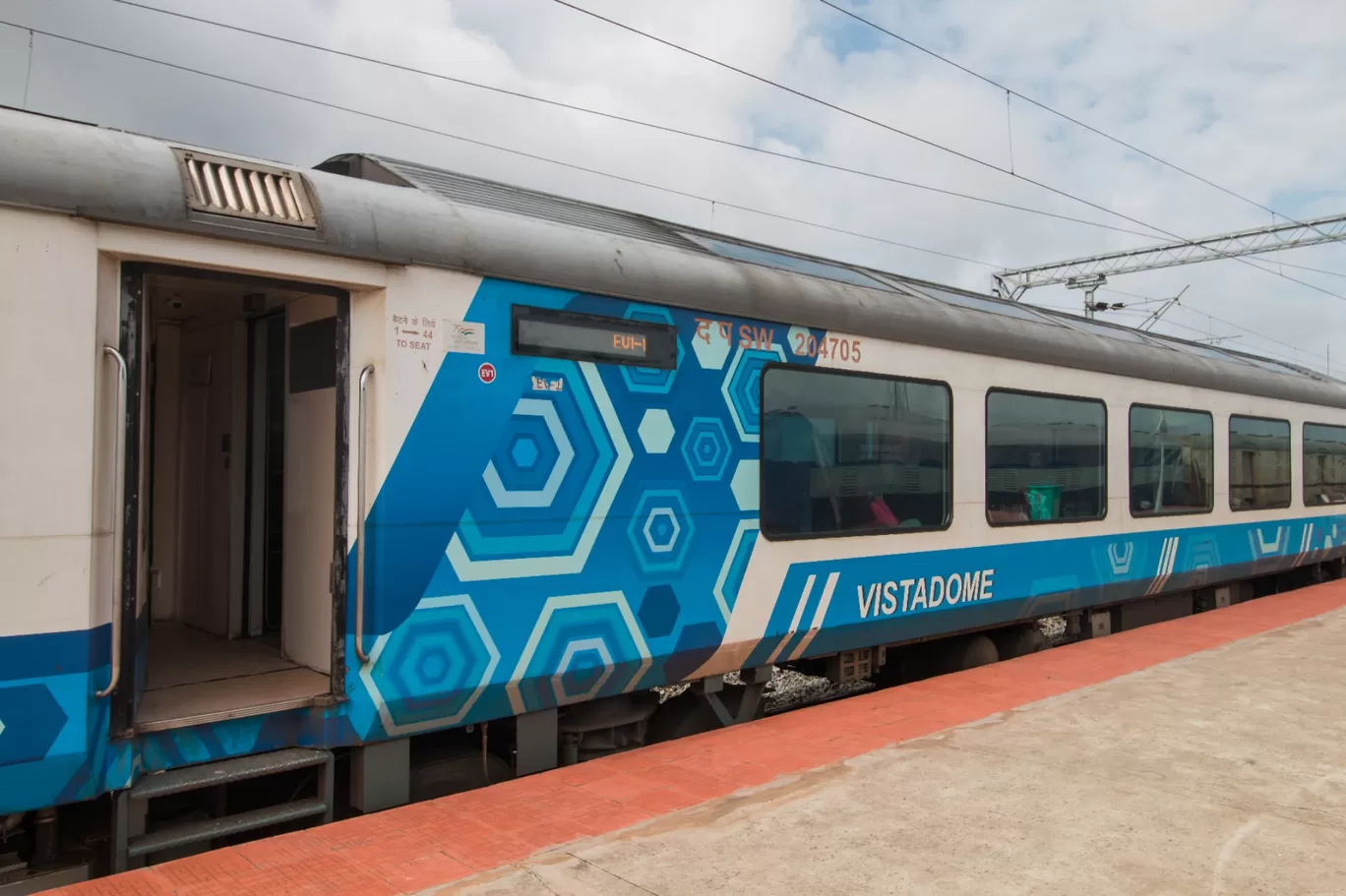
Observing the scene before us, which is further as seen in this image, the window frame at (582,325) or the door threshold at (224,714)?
the window frame at (582,325)

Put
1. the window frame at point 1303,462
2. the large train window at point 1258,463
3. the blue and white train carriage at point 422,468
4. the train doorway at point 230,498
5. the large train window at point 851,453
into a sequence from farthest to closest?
the window frame at point 1303,462 < the large train window at point 1258,463 < the large train window at point 851,453 < the train doorway at point 230,498 < the blue and white train carriage at point 422,468

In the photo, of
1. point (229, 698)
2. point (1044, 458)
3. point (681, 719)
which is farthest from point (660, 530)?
point (1044, 458)

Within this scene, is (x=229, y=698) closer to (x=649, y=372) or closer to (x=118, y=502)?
(x=118, y=502)

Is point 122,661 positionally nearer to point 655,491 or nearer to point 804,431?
point 655,491

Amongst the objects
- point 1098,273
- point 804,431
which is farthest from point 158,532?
point 1098,273

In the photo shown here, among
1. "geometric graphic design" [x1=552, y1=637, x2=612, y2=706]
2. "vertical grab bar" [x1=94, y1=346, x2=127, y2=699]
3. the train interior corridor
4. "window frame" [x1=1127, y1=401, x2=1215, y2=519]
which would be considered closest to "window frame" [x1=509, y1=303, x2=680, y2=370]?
the train interior corridor

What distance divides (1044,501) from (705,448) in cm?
382

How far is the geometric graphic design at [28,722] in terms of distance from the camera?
3.17 meters

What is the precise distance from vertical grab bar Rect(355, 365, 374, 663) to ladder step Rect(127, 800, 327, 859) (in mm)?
632

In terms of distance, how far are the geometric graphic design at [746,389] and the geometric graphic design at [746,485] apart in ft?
0.50

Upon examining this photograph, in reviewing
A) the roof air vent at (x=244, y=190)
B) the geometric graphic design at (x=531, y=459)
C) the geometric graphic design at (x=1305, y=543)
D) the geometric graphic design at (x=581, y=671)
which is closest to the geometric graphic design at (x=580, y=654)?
the geometric graphic design at (x=581, y=671)

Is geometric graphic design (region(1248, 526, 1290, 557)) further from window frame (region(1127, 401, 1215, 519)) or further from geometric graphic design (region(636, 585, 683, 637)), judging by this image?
geometric graphic design (region(636, 585, 683, 637))

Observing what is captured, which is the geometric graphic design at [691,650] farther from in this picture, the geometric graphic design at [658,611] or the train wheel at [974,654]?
the train wheel at [974,654]

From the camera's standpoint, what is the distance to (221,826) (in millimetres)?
3709
